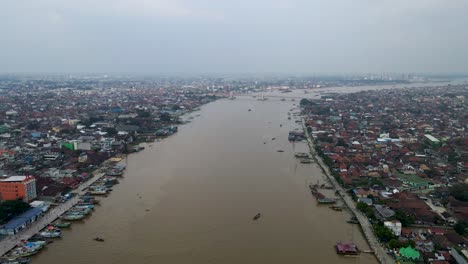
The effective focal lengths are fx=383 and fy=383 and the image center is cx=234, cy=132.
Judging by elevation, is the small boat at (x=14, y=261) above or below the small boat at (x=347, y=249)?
below

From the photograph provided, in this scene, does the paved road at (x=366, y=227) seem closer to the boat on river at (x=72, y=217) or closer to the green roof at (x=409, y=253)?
the green roof at (x=409, y=253)

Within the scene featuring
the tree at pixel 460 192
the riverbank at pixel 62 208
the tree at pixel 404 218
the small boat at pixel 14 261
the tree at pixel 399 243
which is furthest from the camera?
the tree at pixel 460 192

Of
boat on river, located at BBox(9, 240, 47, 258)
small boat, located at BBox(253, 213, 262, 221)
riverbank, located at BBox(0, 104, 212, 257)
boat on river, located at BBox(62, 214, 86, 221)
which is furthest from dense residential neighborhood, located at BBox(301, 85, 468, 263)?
riverbank, located at BBox(0, 104, 212, 257)

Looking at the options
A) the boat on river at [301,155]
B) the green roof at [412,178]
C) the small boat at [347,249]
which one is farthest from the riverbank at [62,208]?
the green roof at [412,178]

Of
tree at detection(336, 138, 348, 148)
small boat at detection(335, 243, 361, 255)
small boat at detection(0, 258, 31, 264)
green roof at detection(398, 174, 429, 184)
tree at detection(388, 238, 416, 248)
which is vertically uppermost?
tree at detection(336, 138, 348, 148)

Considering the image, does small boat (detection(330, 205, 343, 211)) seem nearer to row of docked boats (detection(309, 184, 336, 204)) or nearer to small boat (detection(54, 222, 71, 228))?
row of docked boats (detection(309, 184, 336, 204))

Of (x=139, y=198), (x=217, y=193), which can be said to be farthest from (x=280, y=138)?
(x=139, y=198)
